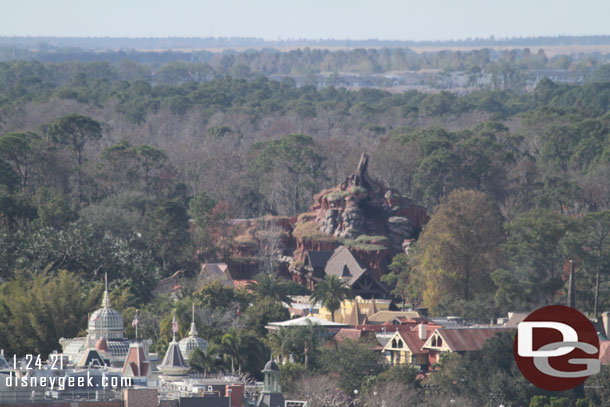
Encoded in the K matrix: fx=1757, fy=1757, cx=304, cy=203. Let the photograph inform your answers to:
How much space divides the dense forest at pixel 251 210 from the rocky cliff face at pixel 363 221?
2.54 metres

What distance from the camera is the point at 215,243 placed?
11388cm

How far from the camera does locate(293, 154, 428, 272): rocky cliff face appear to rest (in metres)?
111

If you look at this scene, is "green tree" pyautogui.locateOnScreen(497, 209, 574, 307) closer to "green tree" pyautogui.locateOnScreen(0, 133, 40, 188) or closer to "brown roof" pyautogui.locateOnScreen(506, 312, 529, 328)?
"brown roof" pyautogui.locateOnScreen(506, 312, 529, 328)

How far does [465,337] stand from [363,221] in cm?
3336

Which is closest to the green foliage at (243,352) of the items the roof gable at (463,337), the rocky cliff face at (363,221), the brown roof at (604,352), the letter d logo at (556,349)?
the roof gable at (463,337)

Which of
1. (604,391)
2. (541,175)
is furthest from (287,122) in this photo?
(604,391)

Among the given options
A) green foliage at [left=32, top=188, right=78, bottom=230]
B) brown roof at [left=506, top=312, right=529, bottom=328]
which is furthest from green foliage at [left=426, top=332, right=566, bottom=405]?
green foliage at [left=32, top=188, right=78, bottom=230]

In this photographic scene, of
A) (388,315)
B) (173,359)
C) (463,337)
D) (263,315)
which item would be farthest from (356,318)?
(173,359)

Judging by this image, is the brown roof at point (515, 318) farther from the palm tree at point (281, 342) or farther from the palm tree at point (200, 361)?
the palm tree at point (200, 361)

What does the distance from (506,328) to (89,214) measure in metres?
41.5

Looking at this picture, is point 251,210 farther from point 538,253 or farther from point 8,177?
point 538,253

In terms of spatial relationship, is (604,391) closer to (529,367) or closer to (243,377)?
(529,367)

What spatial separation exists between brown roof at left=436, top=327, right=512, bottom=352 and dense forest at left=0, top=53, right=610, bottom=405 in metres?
5.18

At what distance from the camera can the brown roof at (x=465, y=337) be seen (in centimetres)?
7794
